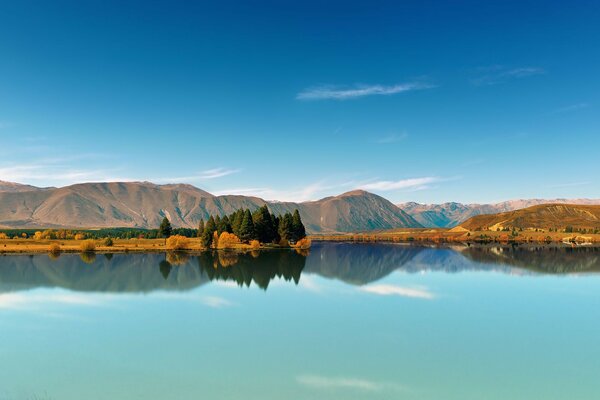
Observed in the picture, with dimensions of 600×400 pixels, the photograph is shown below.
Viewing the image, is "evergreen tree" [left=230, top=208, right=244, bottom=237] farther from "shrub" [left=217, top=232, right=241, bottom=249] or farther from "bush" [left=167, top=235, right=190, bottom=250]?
"bush" [left=167, top=235, right=190, bottom=250]

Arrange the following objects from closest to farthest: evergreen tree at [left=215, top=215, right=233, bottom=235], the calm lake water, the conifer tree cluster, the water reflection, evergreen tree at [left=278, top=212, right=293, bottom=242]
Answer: the calm lake water → the water reflection → the conifer tree cluster → evergreen tree at [left=215, top=215, right=233, bottom=235] → evergreen tree at [left=278, top=212, right=293, bottom=242]

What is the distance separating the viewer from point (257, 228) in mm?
130250

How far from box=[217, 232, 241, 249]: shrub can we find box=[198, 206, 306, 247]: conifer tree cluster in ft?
13.1

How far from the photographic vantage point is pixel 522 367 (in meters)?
25.8

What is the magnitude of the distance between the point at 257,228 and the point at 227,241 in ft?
41.0

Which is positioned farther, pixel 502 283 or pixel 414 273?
pixel 414 273

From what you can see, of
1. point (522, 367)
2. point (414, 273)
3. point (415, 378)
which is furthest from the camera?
point (414, 273)

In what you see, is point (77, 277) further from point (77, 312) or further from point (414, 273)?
point (414, 273)

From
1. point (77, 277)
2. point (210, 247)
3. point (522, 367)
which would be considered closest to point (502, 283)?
point (522, 367)

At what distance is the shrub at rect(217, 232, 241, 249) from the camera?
4781 inches

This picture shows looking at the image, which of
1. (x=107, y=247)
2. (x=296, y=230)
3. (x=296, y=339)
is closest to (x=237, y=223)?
(x=296, y=230)

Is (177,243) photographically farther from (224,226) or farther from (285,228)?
(285,228)

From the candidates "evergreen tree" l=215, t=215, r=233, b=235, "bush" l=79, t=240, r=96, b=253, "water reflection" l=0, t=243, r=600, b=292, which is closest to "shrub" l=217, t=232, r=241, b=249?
"evergreen tree" l=215, t=215, r=233, b=235

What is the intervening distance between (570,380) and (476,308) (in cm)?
2164
